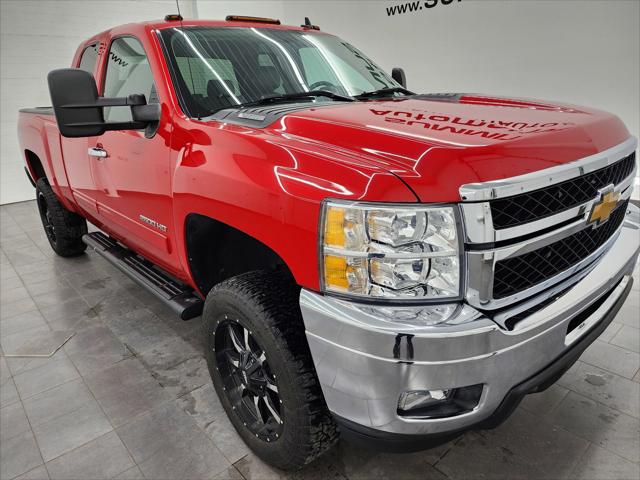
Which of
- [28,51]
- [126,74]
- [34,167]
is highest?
[28,51]

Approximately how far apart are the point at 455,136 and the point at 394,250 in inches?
15.7

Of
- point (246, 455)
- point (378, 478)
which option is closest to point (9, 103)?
point (246, 455)

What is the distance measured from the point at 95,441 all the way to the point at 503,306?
1.72 metres

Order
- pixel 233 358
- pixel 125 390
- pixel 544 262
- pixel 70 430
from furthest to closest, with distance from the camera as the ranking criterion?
pixel 125 390
pixel 70 430
pixel 233 358
pixel 544 262

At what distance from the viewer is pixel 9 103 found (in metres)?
6.70

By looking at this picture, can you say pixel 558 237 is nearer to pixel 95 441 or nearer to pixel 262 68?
pixel 262 68

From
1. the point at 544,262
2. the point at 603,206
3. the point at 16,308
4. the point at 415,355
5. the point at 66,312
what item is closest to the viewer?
the point at 415,355

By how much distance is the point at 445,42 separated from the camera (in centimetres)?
554

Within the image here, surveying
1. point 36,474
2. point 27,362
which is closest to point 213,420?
point 36,474

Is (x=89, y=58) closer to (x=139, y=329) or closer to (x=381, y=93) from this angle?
(x=139, y=329)

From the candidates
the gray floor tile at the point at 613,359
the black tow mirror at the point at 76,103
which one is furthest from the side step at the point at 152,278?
the gray floor tile at the point at 613,359

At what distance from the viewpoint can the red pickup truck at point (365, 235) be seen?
1.13 meters

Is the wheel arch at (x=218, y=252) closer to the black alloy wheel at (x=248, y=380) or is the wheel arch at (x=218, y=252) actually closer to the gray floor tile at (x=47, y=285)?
the black alloy wheel at (x=248, y=380)

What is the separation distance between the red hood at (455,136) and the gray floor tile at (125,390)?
1.45 m
